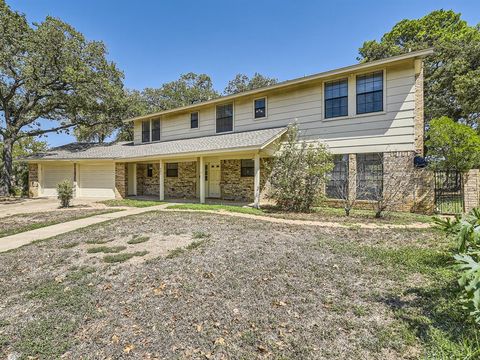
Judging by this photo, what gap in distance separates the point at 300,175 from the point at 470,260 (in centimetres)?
807

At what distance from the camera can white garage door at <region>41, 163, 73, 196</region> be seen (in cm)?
1727

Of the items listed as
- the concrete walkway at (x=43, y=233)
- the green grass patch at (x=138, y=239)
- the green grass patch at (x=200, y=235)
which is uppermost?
the green grass patch at (x=200, y=235)

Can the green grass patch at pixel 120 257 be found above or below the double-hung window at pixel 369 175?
below

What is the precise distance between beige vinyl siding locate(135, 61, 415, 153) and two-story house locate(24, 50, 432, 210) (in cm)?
4

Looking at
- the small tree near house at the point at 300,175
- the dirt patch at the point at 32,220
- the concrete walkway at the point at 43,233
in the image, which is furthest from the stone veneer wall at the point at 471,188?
the dirt patch at the point at 32,220

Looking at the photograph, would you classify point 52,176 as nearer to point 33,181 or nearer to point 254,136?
point 33,181

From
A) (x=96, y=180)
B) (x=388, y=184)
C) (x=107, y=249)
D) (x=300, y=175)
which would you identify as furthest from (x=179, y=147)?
(x=388, y=184)

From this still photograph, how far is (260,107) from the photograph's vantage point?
13.4 metres

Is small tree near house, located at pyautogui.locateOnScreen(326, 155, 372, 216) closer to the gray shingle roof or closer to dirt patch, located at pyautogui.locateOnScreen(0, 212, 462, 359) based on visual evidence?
the gray shingle roof

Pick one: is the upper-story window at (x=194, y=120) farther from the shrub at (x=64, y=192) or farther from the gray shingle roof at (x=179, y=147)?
the shrub at (x=64, y=192)

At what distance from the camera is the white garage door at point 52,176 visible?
680 inches

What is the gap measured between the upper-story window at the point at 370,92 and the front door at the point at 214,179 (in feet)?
Result: 26.7

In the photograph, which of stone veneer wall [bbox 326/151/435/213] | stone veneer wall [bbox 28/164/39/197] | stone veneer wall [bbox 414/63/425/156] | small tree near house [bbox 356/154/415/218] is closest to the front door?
small tree near house [bbox 356/154/415/218]

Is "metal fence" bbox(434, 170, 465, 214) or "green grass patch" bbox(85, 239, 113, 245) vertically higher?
"metal fence" bbox(434, 170, 465, 214)
